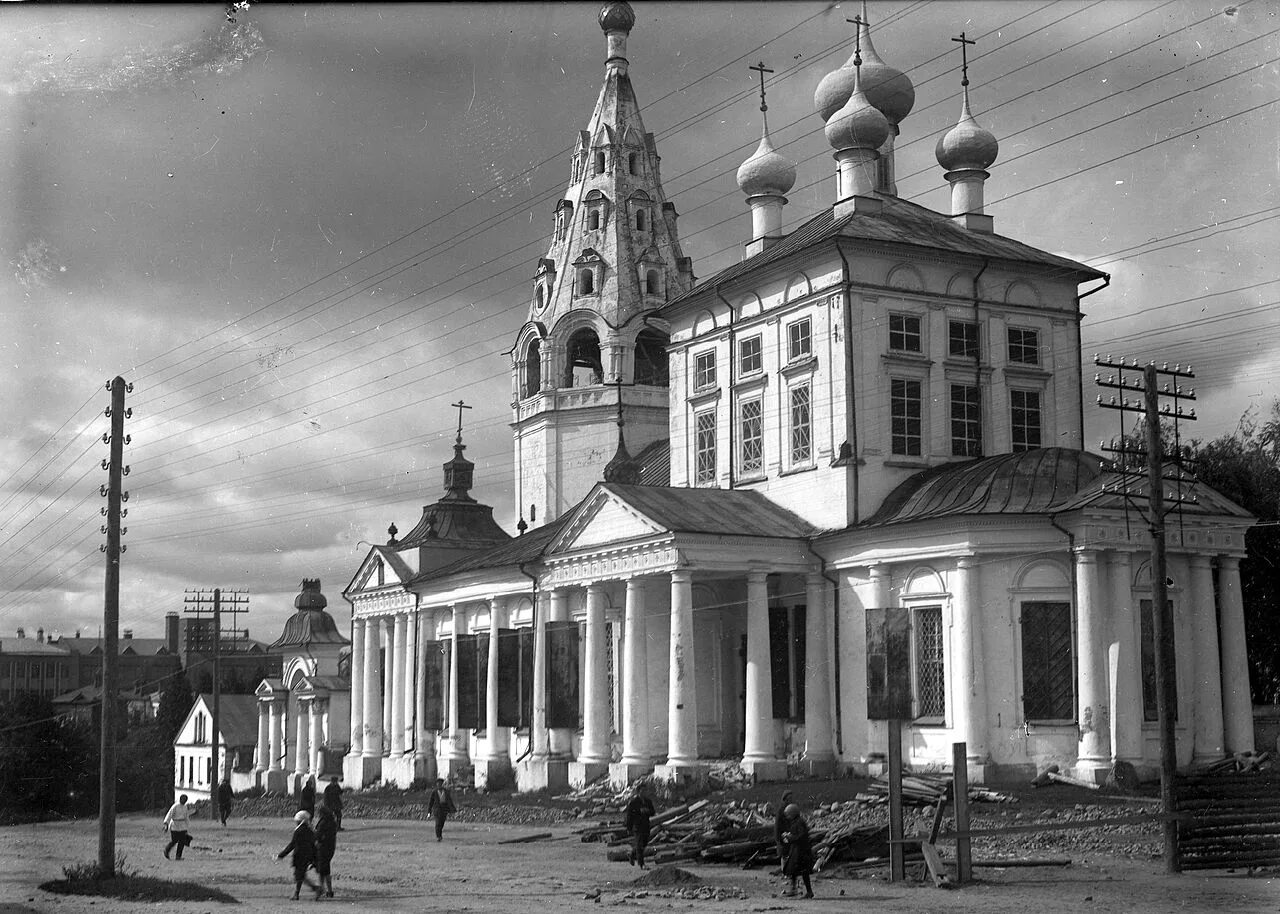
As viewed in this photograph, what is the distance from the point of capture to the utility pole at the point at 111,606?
2434 centimetres

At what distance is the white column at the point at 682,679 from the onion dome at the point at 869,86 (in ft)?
45.2

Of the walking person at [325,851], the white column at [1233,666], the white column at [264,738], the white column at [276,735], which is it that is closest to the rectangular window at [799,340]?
→ the white column at [1233,666]

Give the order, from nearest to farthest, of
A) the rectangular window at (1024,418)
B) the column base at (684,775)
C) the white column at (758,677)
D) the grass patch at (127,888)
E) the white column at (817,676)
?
the grass patch at (127,888)
the column base at (684,775)
the white column at (758,677)
the white column at (817,676)
the rectangular window at (1024,418)

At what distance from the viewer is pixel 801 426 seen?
120ft

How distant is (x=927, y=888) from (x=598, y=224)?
117 ft

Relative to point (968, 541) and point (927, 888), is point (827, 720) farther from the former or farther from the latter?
point (927, 888)

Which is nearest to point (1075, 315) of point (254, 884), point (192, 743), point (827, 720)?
point (827, 720)

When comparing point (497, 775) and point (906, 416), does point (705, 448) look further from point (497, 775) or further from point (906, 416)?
point (497, 775)

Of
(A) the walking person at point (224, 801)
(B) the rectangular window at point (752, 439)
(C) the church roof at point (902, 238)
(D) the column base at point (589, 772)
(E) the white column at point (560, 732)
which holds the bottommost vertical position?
(A) the walking person at point (224, 801)

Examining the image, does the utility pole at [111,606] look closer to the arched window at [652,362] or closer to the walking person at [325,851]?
the walking person at [325,851]

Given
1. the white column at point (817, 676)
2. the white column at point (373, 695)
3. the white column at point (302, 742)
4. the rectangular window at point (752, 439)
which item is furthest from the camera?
the white column at point (302, 742)

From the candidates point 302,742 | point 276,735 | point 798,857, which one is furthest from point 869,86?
point 276,735

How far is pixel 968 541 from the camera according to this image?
101ft

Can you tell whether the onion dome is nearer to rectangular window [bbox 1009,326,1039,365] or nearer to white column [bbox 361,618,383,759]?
rectangular window [bbox 1009,326,1039,365]
